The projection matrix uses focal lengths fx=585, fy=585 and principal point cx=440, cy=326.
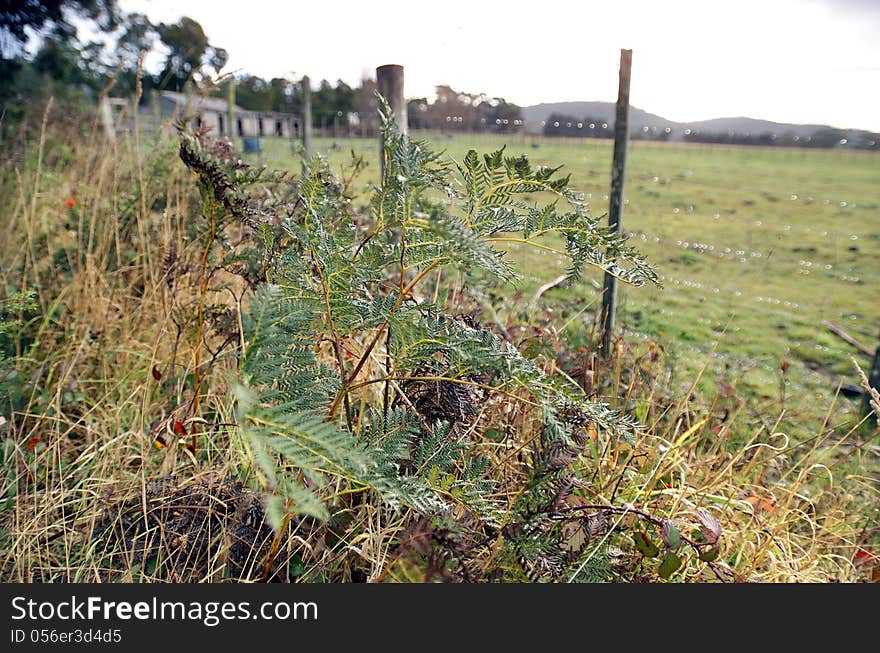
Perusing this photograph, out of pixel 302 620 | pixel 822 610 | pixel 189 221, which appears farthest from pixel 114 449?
pixel 822 610

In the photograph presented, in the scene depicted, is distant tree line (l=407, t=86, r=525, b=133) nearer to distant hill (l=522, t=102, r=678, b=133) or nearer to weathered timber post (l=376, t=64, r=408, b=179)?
distant hill (l=522, t=102, r=678, b=133)

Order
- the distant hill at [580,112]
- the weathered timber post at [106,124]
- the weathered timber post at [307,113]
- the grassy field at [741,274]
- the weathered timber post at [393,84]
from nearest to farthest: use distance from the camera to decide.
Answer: the weathered timber post at [393,84], the weathered timber post at [106,124], the distant hill at [580,112], the grassy field at [741,274], the weathered timber post at [307,113]

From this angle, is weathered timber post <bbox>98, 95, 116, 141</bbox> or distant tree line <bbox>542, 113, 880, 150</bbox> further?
distant tree line <bbox>542, 113, 880, 150</bbox>

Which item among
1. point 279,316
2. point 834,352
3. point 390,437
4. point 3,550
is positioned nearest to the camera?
point 279,316

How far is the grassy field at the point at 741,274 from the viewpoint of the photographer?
10.9 feet

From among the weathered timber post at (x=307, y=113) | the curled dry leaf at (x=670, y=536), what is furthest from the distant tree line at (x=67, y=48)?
the curled dry leaf at (x=670, y=536)

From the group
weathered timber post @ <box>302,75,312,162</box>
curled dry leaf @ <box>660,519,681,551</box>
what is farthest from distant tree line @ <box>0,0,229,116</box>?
curled dry leaf @ <box>660,519,681,551</box>

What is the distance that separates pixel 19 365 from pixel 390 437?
182 centimetres

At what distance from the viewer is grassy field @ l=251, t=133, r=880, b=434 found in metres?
3.31

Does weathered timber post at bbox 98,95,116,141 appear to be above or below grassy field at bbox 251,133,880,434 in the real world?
above

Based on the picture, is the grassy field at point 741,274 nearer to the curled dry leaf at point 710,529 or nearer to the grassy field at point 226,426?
the grassy field at point 226,426

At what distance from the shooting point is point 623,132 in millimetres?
2723

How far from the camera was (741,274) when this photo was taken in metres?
6.61

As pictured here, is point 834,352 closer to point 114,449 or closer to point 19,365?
point 114,449
